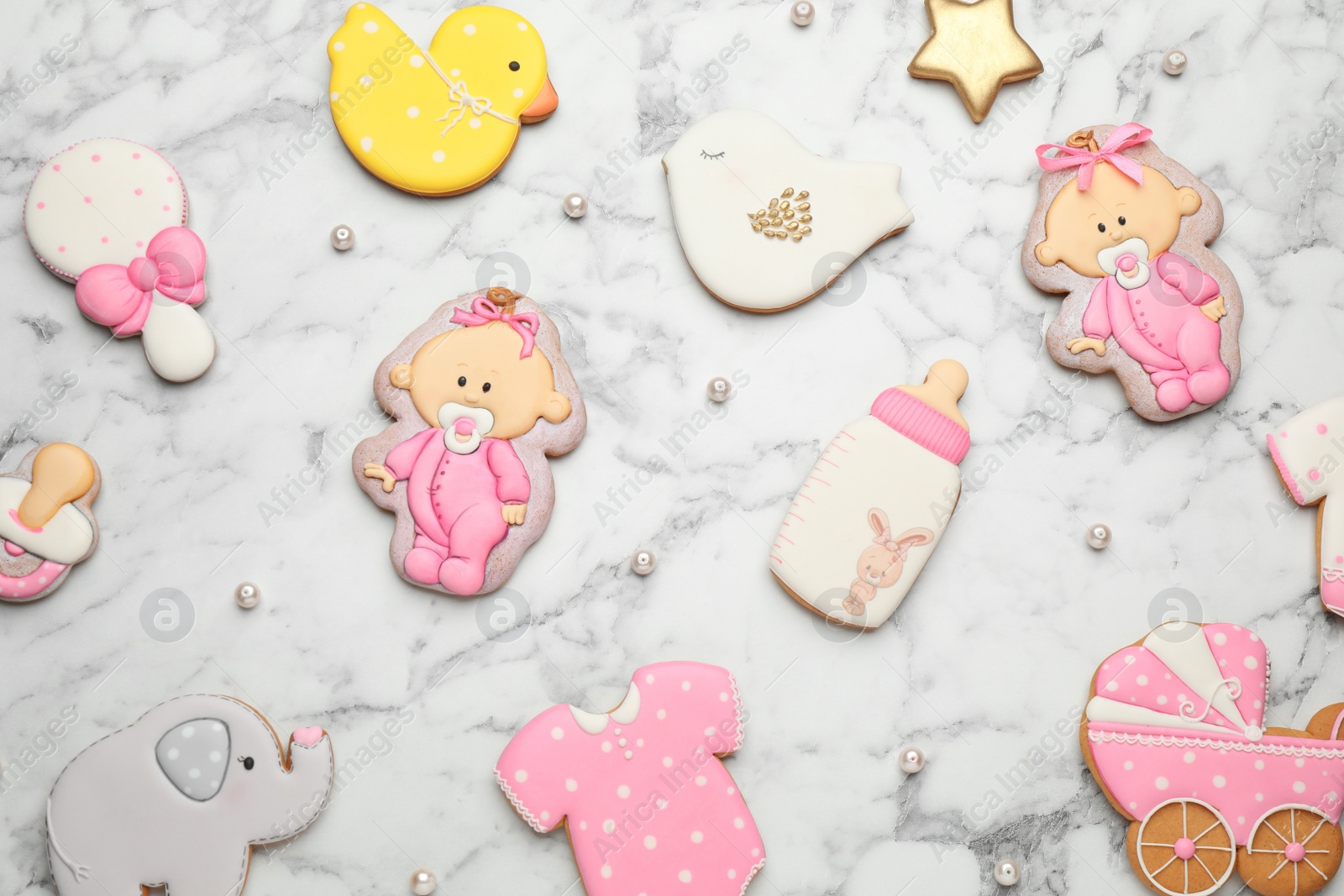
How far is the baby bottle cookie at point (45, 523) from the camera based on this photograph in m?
2.14

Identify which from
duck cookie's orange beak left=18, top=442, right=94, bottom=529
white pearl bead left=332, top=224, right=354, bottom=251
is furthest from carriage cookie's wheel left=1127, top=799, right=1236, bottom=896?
duck cookie's orange beak left=18, top=442, right=94, bottom=529

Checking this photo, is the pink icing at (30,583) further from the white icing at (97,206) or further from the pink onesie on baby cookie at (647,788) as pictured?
the pink onesie on baby cookie at (647,788)

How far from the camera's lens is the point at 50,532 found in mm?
2154

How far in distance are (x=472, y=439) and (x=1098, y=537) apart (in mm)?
1449

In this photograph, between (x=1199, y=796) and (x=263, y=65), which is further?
(x=263, y=65)

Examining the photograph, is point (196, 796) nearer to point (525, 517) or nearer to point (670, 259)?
point (525, 517)

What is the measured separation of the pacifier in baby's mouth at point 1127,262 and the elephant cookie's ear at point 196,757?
7.35ft

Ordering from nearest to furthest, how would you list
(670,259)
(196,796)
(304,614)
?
(196,796) → (304,614) → (670,259)

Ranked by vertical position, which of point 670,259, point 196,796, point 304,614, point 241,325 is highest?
point 670,259

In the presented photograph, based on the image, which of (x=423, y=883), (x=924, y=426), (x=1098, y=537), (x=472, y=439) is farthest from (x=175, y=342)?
(x=1098, y=537)

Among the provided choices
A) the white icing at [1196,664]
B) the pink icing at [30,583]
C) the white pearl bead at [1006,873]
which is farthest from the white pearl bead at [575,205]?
the white pearl bead at [1006,873]

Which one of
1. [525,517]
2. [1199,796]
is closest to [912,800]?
[1199,796]

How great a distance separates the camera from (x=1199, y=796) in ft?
7.16

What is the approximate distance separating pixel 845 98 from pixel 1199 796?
1.81 meters
